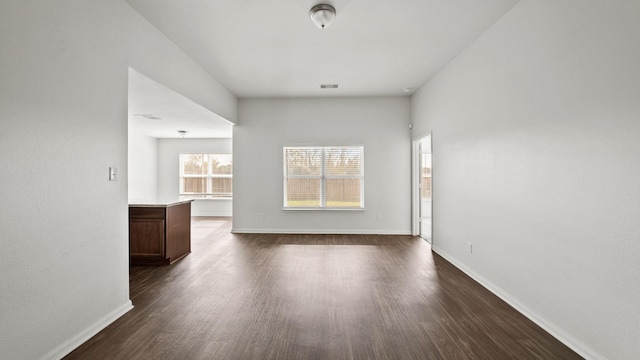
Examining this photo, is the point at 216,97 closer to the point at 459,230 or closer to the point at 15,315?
the point at 15,315

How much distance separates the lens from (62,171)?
6.81 ft

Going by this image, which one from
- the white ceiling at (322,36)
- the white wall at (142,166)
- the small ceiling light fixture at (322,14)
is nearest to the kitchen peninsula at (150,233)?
the white ceiling at (322,36)

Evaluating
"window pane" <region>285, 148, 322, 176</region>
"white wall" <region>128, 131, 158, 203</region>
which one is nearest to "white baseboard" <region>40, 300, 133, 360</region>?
"window pane" <region>285, 148, 322, 176</region>

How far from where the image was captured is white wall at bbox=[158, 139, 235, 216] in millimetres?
9055

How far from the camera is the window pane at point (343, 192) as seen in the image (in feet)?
20.5

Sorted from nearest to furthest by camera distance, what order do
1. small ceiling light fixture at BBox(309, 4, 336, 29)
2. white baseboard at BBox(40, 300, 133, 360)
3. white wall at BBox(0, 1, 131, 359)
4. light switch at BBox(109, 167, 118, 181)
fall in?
white wall at BBox(0, 1, 131, 359), white baseboard at BBox(40, 300, 133, 360), light switch at BBox(109, 167, 118, 181), small ceiling light fixture at BBox(309, 4, 336, 29)

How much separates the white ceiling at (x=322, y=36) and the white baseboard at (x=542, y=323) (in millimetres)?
2767

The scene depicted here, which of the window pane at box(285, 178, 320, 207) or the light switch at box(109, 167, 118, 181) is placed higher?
the light switch at box(109, 167, 118, 181)

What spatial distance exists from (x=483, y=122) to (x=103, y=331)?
415 centimetres

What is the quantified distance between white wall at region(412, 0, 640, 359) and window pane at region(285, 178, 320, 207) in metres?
3.26

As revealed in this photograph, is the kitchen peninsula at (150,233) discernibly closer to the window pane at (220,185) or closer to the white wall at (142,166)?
the white wall at (142,166)

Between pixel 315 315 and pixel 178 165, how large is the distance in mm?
7968

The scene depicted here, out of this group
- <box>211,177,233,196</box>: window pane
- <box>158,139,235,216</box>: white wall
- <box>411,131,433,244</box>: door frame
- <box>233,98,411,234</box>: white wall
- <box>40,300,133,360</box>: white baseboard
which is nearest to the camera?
<box>40,300,133,360</box>: white baseboard

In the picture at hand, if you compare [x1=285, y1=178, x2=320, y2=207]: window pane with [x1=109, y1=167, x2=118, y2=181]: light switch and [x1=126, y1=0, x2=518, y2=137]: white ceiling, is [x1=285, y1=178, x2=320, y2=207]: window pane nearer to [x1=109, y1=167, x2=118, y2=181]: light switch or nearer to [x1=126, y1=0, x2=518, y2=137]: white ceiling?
[x1=126, y1=0, x2=518, y2=137]: white ceiling
